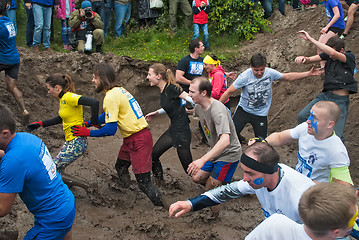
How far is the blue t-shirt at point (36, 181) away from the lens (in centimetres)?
294

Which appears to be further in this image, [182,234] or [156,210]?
[156,210]

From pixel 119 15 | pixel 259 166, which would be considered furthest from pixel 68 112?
pixel 119 15

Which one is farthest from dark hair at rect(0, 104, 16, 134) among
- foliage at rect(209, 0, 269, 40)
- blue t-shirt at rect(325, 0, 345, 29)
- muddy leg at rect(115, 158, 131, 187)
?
foliage at rect(209, 0, 269, 40)

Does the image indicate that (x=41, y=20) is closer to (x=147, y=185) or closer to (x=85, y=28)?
(x=85, y=28)

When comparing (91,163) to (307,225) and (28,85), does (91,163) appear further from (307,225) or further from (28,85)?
(307,225)

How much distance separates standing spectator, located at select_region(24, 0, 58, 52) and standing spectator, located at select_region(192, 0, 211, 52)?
3.83m

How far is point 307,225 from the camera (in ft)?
6.88

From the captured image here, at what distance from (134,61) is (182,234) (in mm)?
5548

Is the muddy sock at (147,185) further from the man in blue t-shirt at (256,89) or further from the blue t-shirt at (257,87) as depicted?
the blue t-shirt at (257,87)

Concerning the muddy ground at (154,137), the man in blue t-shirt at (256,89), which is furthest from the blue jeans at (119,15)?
the man in blue t-shirt at (256,89)

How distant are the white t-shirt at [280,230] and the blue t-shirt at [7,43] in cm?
586

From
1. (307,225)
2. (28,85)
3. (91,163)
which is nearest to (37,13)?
(28,85)

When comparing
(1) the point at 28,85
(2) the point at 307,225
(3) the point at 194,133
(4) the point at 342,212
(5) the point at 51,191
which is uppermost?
(4) the point at 342,212

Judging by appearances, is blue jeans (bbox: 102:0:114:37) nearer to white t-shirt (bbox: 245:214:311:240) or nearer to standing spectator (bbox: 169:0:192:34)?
standing spectator (bbox: 169:0:192:34)
